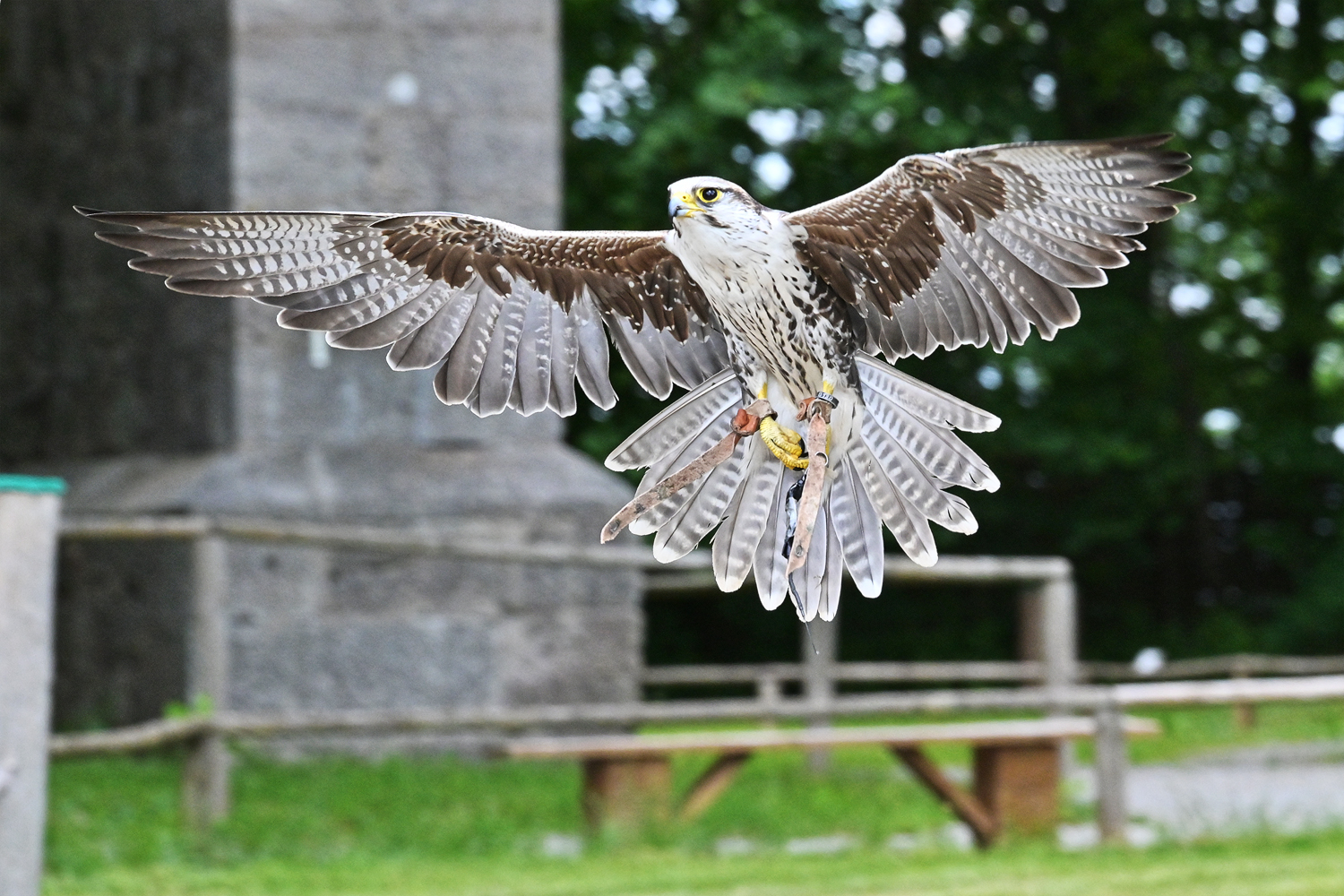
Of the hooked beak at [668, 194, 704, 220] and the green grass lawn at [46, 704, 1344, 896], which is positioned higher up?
the hooked beak at [668, 194, 704, 220]

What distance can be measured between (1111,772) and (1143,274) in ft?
23.9

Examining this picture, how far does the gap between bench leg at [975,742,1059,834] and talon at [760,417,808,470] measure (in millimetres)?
5543

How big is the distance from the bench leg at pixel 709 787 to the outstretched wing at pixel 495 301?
4893mm

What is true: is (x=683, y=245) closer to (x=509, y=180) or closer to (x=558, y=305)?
(x=558, y=305)

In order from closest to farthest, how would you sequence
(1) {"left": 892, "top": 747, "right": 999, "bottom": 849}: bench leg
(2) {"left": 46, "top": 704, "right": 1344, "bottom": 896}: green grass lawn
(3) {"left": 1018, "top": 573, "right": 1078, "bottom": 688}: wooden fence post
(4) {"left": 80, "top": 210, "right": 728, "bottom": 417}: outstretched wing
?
(4) {"left": 80, "top": 210, "right": 728, "bottom": 417}: outstretched wing, (2) {"left": 46, "top": 704, "right": 1344, "bottom": 896}: green grass lawn, (1) {"left": 892, "top": 747, "right": 999, "bottom": 849}: bench leg, (3) {"left": 1018, "top": 573, "right": 1078, "bottom": 688}: wooden fence post

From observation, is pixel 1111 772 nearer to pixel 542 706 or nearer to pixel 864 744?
pixel 864 744

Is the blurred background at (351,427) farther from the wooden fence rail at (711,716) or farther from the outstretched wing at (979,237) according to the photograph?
the outstretched wing at (979,237)

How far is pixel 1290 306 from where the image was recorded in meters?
14.9

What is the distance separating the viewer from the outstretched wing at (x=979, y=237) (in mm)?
1585

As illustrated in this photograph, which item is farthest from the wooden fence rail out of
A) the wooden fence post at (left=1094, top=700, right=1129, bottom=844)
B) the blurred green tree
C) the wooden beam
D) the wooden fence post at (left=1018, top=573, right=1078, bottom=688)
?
the blurred green tree

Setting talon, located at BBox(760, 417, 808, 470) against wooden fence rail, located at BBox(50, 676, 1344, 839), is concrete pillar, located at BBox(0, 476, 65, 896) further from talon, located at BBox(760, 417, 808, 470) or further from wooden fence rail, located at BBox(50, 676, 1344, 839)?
talon, located at BBox(760, 417, 808, 470)

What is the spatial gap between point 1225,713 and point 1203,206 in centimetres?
429

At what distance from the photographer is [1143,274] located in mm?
13625

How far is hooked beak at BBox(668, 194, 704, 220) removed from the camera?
160cm
